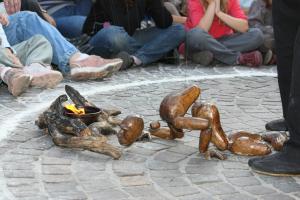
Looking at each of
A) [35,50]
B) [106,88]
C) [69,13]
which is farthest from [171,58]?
[35,50]

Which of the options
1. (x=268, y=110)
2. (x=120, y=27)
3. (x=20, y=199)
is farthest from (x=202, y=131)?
(x=120, y=27)

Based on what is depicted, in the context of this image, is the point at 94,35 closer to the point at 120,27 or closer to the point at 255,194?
the point at 120,27

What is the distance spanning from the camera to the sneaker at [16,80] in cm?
530

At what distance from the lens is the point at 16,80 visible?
209 inches

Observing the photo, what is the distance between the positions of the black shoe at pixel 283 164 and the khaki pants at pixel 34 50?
308cm

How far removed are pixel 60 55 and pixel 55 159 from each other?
274cm

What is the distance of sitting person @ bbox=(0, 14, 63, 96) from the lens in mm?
5359

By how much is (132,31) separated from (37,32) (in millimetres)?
1343

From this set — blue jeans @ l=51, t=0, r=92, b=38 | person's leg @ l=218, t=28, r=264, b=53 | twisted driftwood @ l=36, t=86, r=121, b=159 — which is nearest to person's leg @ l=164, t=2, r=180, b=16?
person's leg @ l=218, t=28, r=264, b=53

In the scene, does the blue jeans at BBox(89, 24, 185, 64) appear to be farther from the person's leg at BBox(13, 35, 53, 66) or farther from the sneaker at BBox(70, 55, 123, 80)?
the person's leg at BBox(13, 35, 53, 66)

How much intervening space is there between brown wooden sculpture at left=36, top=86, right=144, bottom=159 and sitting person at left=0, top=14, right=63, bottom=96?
1.14 metres

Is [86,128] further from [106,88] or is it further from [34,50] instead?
[34,50]

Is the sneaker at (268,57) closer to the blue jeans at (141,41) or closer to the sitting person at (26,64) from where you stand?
the blue jeans at (141,41)

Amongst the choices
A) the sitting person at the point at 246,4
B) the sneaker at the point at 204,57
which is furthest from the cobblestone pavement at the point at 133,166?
the sitting person at the point at 246,4
